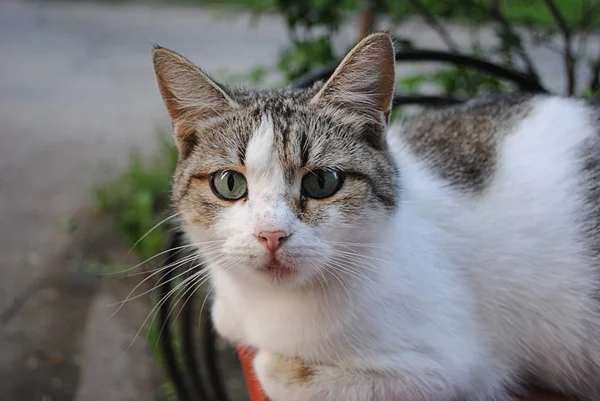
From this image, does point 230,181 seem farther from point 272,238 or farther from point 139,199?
point 139,199

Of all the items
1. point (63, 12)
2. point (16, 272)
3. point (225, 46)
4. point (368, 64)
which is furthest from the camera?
point (63, 12)

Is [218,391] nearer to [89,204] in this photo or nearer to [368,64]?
[368,64]

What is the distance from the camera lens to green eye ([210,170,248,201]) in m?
1.01

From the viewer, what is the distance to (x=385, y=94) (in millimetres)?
1026

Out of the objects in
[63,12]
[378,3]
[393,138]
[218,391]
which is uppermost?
[63,12]

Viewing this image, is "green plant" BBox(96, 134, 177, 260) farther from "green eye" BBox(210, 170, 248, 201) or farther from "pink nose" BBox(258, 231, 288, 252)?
"pink nose" BBox(258, 231, 288, 252)

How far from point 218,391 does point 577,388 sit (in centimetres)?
97

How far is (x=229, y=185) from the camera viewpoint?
1.03 m

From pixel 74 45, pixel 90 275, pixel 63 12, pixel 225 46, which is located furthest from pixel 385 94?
pixel 63 12

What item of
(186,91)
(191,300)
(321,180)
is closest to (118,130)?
(191,300)

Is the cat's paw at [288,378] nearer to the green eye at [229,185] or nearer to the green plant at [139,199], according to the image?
the green eye at [229,185]

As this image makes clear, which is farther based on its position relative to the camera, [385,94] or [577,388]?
[577,388]

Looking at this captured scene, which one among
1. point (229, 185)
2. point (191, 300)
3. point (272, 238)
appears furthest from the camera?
point (191, 300)

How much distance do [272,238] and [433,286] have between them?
328 mm
